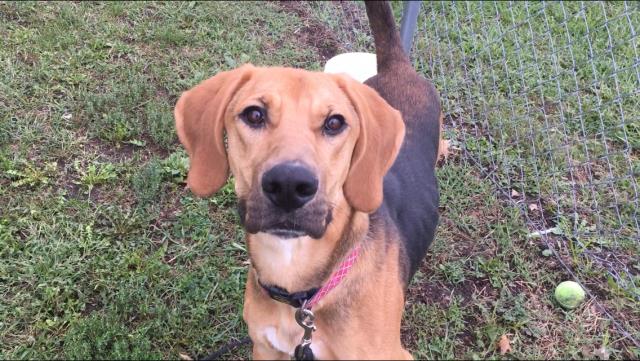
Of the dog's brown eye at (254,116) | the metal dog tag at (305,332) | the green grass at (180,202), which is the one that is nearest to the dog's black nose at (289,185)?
the dog's brown eye at (254,116)

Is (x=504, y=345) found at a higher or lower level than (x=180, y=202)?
lower

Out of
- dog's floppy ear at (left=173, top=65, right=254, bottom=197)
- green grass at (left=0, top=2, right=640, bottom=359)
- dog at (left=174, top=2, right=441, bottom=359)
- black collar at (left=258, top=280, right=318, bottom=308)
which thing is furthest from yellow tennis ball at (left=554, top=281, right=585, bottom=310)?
dog's floppy ear at (left=173, top=65, right=254, bottom=197)

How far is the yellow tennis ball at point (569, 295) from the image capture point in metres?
3.81

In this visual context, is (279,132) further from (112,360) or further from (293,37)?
(293,37)

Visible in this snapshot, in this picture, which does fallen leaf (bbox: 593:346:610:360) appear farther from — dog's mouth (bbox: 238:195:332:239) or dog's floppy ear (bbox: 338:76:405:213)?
dog's mouth (bbox: 238:195:332:239)

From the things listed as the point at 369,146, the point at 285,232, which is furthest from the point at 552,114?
the point at 285,232

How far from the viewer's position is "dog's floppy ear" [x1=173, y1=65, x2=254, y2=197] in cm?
262

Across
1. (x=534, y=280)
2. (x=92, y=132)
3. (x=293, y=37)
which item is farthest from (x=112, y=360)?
(x=293, y=37)

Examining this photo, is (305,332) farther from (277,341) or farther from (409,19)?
(409,19)

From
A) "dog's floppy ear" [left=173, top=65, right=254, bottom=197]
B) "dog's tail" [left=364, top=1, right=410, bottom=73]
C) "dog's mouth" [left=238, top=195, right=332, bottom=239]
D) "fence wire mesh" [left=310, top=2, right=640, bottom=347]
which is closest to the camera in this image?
"dog's mouth" [left=238, top=195, right=332, bottom=239]

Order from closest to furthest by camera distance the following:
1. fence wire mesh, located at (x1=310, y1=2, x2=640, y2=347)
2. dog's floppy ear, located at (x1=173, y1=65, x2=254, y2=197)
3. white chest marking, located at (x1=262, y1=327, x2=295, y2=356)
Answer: dog's floppy ear, located at (x1=173, y1=65, x2=254, y2=197)
white chest marking, located at (x1=262, y1=327, x2=295, y2=356)
fence wire mesh, located at (x1=310, y1=2, x2=640, y2=347)

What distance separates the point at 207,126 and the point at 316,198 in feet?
2.22

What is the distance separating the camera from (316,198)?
2266 mm

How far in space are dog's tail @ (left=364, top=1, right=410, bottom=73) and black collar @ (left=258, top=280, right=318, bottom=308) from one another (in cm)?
195
